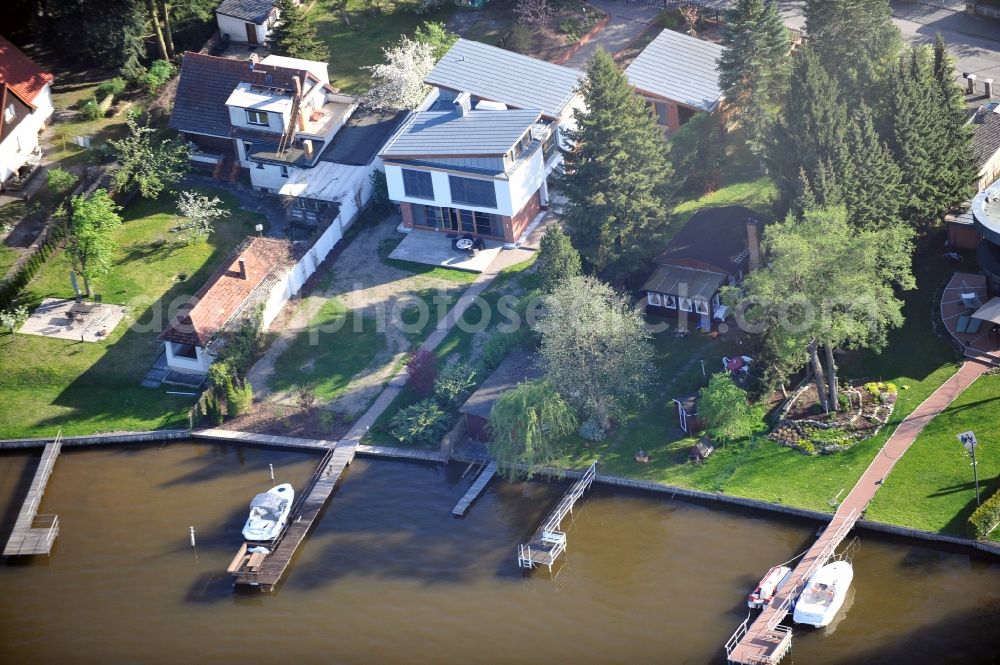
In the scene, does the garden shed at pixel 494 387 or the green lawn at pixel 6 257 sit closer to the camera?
the garden shed at pixel 494 387

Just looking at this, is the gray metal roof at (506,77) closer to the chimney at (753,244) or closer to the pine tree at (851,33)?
the pine tree at (851,33)

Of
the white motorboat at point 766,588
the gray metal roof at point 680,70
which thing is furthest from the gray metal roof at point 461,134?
the white motorboat at point 766,588

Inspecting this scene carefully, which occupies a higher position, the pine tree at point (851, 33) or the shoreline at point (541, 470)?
the pine tree at point (851, 33)

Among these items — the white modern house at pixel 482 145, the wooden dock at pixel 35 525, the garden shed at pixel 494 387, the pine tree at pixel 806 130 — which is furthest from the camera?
the white modern house at pixel 482 145

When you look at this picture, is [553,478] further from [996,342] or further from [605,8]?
[605,8]

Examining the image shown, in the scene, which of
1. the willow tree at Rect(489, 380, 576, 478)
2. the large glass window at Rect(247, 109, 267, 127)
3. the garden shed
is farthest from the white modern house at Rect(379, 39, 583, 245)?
the willow tree at Rect(489, 380, 576, 478)

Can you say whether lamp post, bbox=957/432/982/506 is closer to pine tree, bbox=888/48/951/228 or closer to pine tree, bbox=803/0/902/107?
pine tree, bbox=888/48/951/228

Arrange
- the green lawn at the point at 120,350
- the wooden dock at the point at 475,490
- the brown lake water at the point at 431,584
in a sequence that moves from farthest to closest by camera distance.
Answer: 1. the green lawn at the point at 120,350
2. the wooden dock at the point at 475,490
3. the brown lake water at the point at 431,584
